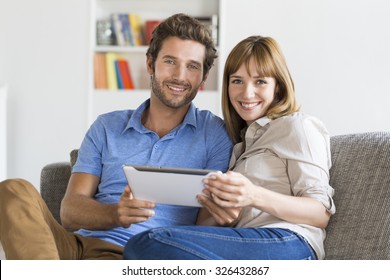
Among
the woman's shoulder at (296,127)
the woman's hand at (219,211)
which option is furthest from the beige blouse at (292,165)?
the woman's hand at (219,211)

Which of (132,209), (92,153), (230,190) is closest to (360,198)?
(230,190)

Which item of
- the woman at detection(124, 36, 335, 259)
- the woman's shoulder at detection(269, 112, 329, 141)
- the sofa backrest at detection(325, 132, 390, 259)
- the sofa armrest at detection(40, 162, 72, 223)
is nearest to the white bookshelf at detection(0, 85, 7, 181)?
the sofa armrest at detection(40, 162, 72, 223)

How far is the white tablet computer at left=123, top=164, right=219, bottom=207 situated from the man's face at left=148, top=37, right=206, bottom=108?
0.57 metres

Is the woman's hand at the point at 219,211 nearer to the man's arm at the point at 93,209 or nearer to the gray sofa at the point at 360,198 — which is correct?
the man's arm at the point at 93,209

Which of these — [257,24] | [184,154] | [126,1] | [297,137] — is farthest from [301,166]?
[126,1]

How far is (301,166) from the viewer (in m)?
1.95

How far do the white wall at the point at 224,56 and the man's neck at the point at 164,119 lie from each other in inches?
95.8

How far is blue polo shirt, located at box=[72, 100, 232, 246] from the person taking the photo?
2.25m

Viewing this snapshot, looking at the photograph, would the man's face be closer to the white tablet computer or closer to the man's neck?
the man's neck

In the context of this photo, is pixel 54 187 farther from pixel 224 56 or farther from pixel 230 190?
pixel 224 56

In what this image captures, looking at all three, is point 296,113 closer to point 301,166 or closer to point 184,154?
point 301,166

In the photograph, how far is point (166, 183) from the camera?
178 cm

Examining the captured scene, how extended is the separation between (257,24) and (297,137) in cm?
292

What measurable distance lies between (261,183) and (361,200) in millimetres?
298
